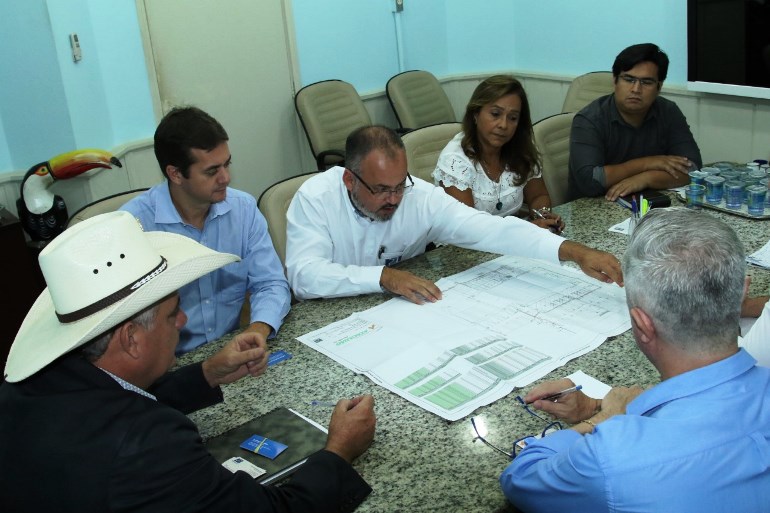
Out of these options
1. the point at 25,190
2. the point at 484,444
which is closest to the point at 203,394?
the point at 484,444

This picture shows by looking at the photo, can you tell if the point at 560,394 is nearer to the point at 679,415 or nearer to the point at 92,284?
the point at 679,415

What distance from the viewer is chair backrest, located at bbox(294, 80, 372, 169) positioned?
15.4 feet

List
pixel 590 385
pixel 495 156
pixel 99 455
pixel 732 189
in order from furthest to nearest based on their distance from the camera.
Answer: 1. pixel 495 156
2. pixel 732 189
3. pixel 590 385
4. pixel 99 455

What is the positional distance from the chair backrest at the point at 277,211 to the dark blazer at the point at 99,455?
1417 millimetres

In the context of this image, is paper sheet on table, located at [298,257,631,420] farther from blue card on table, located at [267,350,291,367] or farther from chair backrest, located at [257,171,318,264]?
chair backrest, located at [257,171,318,264]

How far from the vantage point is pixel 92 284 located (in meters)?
1.20

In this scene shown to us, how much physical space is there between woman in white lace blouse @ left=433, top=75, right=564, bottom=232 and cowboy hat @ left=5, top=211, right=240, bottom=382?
1829mm

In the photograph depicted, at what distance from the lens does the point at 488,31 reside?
536cm

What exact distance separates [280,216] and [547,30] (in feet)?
10.5

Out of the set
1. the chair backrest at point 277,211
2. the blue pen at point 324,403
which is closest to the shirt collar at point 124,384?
the blue pen at point 324,403

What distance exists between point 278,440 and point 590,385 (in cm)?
70

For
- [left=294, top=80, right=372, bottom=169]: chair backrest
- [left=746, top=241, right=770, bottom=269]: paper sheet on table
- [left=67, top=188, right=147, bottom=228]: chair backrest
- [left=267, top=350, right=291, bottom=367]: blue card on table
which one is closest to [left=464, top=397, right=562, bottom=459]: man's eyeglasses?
[left=267, top=350, right=291, bottom=367]: blue card on table

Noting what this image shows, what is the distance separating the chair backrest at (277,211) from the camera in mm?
2594

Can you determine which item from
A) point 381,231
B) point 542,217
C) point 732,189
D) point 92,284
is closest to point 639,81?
point 732,189
